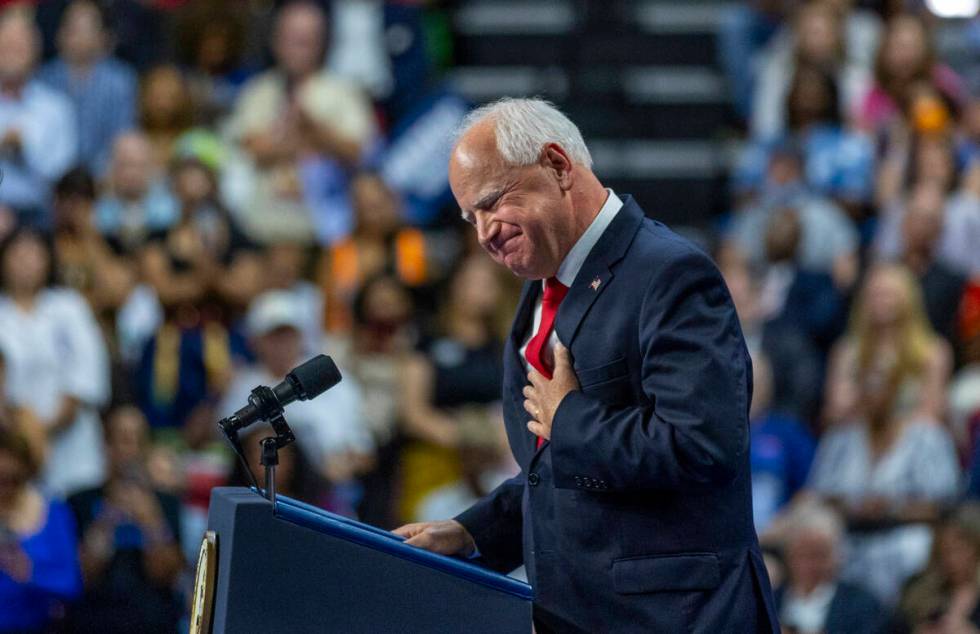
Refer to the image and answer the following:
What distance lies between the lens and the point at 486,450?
22.8 feet

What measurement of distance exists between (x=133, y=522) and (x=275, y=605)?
3712mm

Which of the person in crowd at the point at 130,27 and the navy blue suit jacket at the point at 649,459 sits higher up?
the person in crowd at the point at 130,27

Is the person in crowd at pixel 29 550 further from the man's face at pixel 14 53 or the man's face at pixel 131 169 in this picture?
the man's face at pixel 14 53

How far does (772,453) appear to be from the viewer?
701 cm

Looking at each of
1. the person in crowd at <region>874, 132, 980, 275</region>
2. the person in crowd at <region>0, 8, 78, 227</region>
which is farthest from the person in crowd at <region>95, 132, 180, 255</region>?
the person in crowd at <region>874, 132, 980, 275</region>

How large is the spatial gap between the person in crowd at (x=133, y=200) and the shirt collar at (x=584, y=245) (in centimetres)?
493

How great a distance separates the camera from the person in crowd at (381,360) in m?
7.01

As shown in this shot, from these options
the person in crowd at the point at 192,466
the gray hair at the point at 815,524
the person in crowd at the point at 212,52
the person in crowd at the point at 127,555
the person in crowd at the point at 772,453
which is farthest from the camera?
the person in crowd at the point at 212,52

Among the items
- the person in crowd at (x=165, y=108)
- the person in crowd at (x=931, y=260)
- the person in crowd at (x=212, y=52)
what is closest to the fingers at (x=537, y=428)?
the person in crowd at (x=931, y=260)

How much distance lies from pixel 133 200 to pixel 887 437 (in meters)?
3.54

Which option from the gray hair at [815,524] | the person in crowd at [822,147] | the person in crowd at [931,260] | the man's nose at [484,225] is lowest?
the gray hair at [815,524]

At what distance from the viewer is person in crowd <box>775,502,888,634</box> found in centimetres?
607

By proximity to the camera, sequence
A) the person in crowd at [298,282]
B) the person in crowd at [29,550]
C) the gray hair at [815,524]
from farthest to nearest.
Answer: the person in crowd at [298,282] < the gray hair at [815,524] < the person in crowd at [29,550]

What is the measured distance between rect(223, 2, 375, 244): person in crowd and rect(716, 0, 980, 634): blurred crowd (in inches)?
73.3
